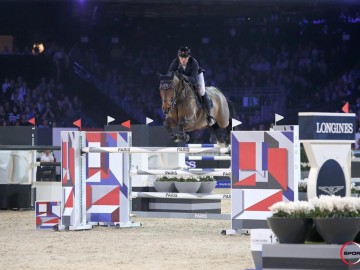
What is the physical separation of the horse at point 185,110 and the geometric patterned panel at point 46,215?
248 cm

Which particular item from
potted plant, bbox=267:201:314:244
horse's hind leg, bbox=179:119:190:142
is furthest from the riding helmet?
potted plant, bbox=267:201:314:244

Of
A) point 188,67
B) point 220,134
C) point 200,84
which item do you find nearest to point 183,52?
point 188,67

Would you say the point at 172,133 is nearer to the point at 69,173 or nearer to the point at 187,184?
the point at 187,184

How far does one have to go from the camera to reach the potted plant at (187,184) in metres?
9.80

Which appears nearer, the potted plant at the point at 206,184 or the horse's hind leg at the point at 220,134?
the potted plant at the point at 206,184

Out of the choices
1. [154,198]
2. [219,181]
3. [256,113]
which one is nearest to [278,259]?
[154,198]

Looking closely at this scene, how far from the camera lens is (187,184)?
9789mm

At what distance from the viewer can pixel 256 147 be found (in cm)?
762

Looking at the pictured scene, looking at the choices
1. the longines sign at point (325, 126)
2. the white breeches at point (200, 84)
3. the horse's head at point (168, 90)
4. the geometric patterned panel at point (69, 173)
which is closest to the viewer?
the longines sign at point (325, 126)

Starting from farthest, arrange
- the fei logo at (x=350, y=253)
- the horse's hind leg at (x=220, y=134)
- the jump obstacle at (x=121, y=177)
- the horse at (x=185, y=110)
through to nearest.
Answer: the horse's hind leg at (x=220, y=134) < the horse at (x=185, y=110) < the jump obstacle at (x=121, y=177) < the fei logo at (x=350, y=253)

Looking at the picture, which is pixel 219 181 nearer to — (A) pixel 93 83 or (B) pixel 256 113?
(B) pixel 256 113

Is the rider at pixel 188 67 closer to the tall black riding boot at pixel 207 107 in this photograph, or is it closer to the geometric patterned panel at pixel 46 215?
the tall black riding boot at pixel 207 107

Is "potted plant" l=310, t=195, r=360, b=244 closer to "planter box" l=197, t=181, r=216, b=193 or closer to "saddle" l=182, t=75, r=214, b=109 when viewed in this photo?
"planter box" l=197, t=181, r=216, b=193

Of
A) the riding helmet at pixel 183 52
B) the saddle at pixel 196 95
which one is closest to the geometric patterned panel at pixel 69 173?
the riding helmet at pixel 183 52
